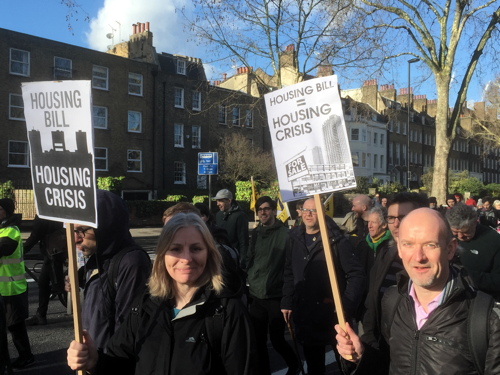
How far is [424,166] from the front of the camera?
212 ft

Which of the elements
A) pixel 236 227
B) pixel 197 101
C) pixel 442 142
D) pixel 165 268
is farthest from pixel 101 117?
pixel 165 268

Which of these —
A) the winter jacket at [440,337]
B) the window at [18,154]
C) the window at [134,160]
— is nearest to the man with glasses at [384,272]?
the winter jacket at [440,337]

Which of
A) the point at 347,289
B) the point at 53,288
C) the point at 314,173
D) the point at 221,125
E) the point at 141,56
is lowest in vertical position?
the point at 53,288

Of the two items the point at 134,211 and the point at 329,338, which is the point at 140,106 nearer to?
the point at 134,211

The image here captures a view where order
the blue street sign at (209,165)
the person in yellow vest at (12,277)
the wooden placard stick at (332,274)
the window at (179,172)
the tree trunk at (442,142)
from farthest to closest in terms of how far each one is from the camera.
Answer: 1. the window at (179,172)
2. the blue street sign at (209,165)
3. the tree trunk at (442,142)
4. the person in yellow vest at (12,277)
5. the wooden placard stick at (332,274)

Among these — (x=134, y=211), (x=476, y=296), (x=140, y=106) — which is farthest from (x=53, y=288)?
(x=140, y=106)

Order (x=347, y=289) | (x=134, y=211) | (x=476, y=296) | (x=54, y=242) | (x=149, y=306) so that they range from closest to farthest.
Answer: (x=476, y=296)
(x=149, y=306)
(x=347, y=289)
(x=54, y=242)
(x=134, y=211)

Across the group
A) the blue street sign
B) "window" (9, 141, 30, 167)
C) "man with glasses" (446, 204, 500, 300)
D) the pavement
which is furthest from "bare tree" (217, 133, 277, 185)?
"man with glasses" (446, 204, 500, 300)

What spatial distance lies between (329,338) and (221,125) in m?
36.7

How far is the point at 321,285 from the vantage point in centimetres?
431

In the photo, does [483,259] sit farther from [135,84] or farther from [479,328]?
[135,84]

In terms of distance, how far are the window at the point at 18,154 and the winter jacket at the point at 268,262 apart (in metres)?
26.1

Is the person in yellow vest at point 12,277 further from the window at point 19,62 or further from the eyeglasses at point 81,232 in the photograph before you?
the window at point 19,62

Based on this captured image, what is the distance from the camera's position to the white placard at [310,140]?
119 inches
